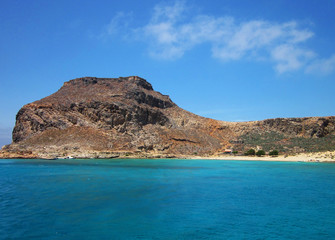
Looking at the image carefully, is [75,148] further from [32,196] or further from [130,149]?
[32,196]

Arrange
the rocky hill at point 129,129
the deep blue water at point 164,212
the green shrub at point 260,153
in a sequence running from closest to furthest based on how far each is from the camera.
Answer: the deep blue water at point 164,212
the rocky hill at point 129,129
the green shrub at point 260,153

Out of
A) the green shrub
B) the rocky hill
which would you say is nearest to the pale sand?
the green shrub

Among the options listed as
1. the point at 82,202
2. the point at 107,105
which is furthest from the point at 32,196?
the point at 107,105

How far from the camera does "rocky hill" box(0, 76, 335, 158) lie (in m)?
79.6

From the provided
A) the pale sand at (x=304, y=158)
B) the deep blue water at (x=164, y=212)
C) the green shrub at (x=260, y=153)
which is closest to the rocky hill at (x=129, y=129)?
the pale sand at (x=304, y=158)

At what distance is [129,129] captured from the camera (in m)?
90.8

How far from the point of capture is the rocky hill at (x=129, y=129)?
261ft

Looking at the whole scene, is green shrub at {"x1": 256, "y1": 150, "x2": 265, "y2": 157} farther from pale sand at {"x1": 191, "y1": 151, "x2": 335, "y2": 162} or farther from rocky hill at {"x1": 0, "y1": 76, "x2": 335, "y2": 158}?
rocky hill at {"x1": 0, "y1": 76, "x2": 335, "y2": 158}

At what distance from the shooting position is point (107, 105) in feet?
301

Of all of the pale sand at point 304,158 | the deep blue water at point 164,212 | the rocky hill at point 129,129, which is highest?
the rocky hill at point 129,129

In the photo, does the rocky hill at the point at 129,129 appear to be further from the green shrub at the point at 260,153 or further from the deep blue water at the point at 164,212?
the deep blue water at the point at 164,212

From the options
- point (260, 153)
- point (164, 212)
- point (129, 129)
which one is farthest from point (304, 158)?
point (164, 212)

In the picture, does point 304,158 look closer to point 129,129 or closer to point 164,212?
point 129,129

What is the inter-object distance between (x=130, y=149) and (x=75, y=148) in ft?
50.5
